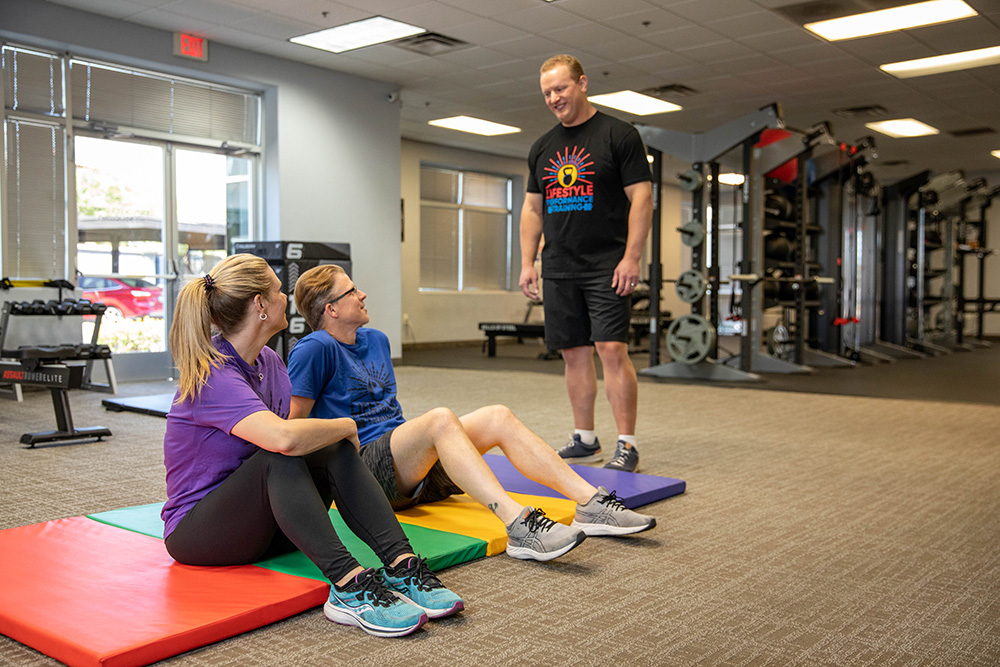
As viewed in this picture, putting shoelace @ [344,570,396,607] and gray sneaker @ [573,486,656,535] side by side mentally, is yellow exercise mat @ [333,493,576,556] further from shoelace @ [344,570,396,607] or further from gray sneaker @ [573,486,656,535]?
shoelace @ [344,570,396,607]

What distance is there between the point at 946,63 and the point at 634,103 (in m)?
2.85

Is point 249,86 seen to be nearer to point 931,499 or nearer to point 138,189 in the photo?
point 138,189

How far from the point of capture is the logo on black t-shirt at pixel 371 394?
2131mm

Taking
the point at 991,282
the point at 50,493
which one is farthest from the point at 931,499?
the point at 991,282

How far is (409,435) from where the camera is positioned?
204 centimetres

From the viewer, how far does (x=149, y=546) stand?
1.95m

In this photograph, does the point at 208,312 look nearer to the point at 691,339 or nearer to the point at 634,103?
the point at 691,339

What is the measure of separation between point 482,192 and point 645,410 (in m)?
7.54

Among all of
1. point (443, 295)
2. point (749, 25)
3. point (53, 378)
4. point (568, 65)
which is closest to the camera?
point (568, 65)

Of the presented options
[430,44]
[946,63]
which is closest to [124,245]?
[430,44]

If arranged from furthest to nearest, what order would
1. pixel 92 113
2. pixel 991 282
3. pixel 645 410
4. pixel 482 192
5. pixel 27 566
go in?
pixel 991 282, pixel 482 192, pixel 92 113, pixel 645 410, pixel 27 566

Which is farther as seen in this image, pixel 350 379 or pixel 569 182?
pixel 569 182

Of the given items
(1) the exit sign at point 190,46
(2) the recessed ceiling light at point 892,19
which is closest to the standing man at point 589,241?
(2) the recessed ceiling light at point 892,19

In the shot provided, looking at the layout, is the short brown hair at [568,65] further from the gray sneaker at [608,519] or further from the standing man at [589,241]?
the gray sneaker at [608,519]
